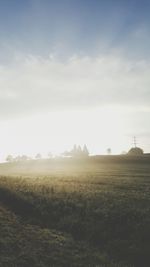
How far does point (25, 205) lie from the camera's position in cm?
2502

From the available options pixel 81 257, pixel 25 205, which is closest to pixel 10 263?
pixel 81 257

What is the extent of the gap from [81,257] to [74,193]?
12632mm

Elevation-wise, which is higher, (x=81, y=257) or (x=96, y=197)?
(x=96, y=197)

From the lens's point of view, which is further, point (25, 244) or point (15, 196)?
point (15, 196)

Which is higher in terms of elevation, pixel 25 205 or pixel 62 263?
pixel 25 205

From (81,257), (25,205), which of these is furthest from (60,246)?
(25,205)

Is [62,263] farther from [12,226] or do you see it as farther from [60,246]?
[12,226]

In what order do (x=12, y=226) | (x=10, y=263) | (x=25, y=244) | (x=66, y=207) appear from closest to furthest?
(x=10, y=263) → (x=25, y=244) → (x=12, y=226) → (x=66, y=207)

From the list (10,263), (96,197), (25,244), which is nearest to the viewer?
(10,263)

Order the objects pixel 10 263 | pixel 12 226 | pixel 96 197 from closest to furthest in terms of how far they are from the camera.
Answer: pixel 10 263, pixel 12 226, pixel 96 197

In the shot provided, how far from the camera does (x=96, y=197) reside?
2669 centimetres

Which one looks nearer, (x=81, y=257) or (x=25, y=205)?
(x=81, y=257)

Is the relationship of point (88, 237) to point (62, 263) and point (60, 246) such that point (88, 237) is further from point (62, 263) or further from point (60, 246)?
point (62, 263)

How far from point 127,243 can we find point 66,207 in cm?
745
